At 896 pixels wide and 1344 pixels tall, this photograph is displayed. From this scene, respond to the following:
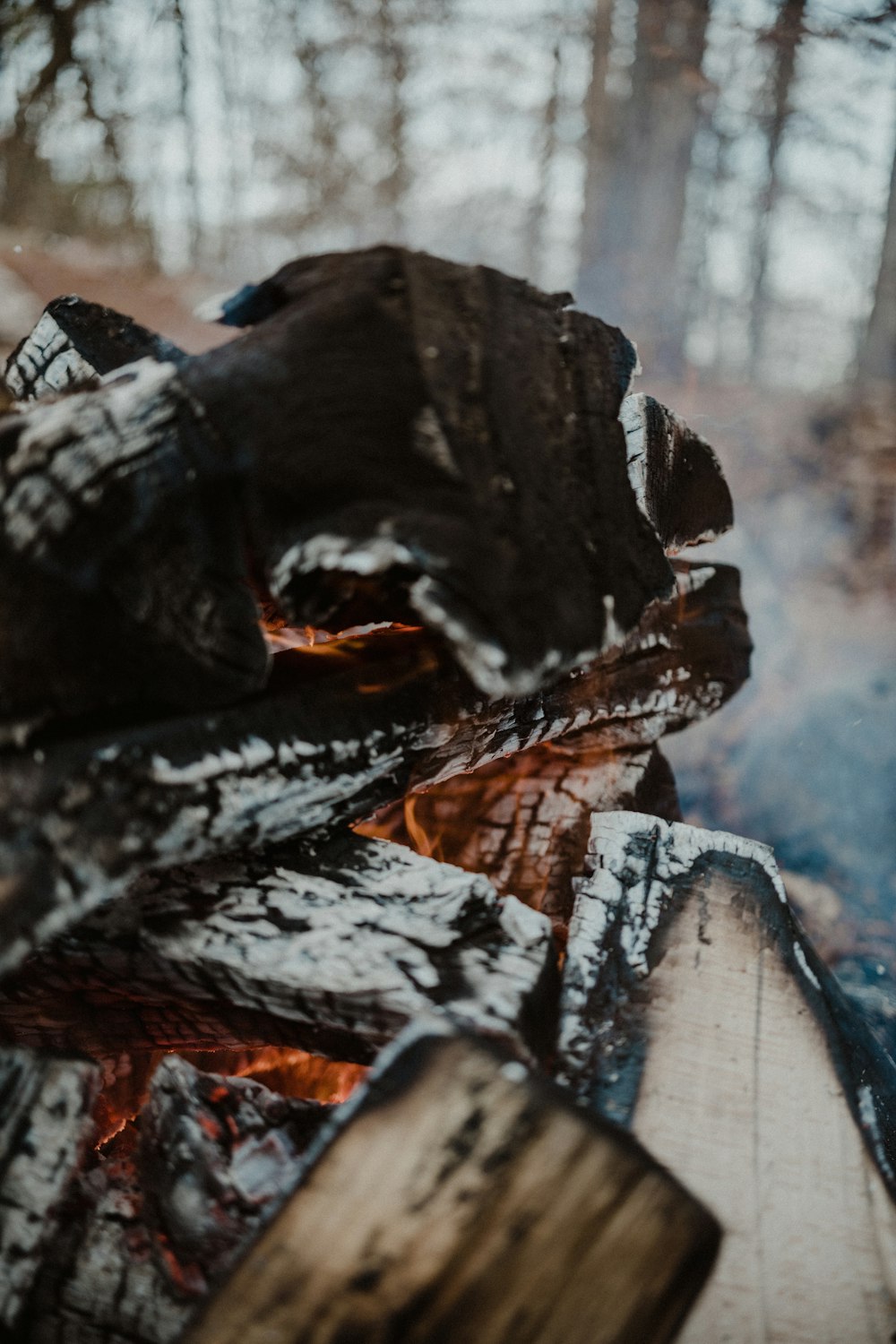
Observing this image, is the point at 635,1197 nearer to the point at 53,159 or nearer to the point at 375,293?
the point at 375,293

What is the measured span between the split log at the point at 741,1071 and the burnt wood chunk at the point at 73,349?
1.02m

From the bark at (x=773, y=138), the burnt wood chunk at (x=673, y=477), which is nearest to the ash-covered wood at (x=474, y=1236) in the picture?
the burnt wood chunk at (x=673, y=477)

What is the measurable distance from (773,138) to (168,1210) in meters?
6.44

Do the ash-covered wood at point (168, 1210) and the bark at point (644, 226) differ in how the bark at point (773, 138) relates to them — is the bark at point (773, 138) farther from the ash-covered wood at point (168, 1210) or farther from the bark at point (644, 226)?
the ash-covered wood at point (168, 1210)

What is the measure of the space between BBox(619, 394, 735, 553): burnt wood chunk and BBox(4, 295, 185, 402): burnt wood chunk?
0.70 metres

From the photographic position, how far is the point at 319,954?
2.96 ft

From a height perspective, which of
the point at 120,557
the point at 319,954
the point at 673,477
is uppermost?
the point at 673,477

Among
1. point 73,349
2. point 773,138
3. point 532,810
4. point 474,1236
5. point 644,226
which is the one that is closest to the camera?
point 474,1236

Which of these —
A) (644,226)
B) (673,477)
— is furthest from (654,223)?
(673,477)

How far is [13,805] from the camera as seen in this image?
0.75 metres

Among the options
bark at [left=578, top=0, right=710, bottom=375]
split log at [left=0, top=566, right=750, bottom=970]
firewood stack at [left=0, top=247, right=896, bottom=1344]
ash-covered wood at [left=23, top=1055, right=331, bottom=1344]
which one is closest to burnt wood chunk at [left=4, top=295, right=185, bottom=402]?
firewood stack at [left=0, top=247, right=896, bottom=1344]

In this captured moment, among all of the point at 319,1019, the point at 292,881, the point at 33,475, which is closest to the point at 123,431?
the point at 33,475

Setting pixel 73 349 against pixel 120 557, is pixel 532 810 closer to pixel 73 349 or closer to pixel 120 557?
pixel 120 557

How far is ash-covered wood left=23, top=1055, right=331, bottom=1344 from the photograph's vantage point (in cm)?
82
